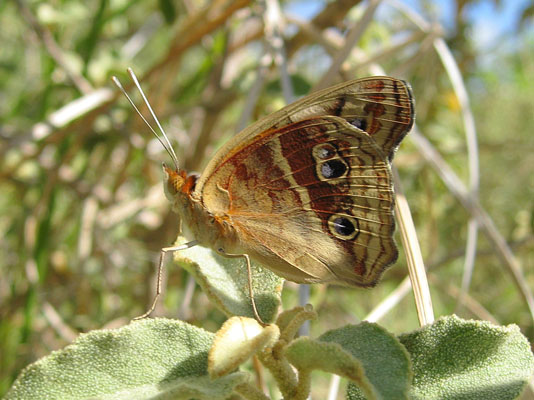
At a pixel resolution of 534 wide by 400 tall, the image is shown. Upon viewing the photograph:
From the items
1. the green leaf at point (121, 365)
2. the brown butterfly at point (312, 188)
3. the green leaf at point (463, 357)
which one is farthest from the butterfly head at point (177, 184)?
the green leaf at point (463, 357)

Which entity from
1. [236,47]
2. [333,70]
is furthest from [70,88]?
[333,70]

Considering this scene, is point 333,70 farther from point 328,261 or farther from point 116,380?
point 116,380

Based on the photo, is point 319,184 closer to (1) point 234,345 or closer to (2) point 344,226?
(2) point 344,226

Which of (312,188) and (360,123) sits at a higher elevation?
(360,123)

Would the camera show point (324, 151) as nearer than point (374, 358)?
No

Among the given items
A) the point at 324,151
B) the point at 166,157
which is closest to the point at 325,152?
the point at 324,151

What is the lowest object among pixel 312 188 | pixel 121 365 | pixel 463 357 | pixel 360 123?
pixel 463 357

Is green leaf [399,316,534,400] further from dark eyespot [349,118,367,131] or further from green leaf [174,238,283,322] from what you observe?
dark eyespot [349,118,367,131]
